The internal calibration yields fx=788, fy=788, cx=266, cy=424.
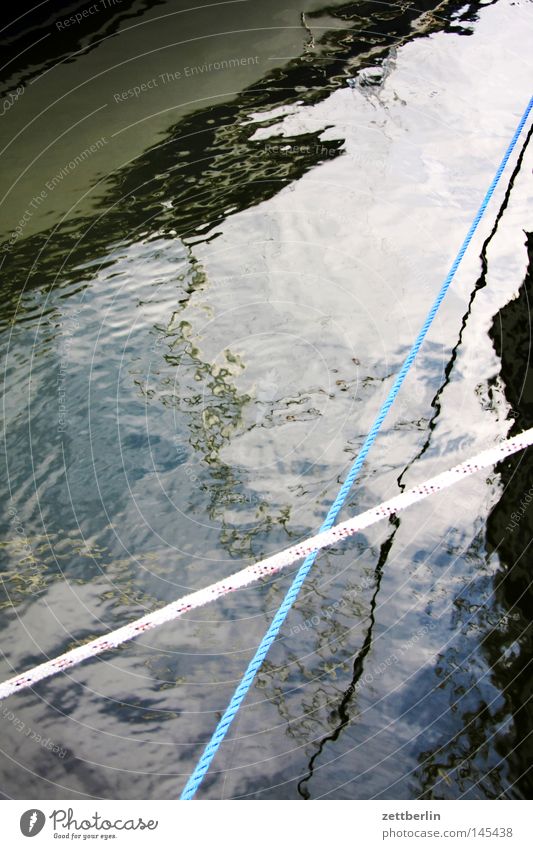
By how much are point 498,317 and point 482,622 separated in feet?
3.36

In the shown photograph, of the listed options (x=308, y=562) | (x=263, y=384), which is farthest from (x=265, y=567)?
(x=263, y=384)

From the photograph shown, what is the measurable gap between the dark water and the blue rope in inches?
1.3

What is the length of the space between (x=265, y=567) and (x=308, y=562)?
10cm

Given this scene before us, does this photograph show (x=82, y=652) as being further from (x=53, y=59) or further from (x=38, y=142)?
(x=53, y=59)

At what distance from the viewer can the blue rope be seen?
4.85 feet

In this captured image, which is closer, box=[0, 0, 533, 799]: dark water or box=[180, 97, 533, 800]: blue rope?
box=[180, 97, 533, 800]: blue rope

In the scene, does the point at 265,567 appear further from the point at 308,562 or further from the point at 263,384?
the point at 263,384

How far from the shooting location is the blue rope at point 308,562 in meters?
1.48

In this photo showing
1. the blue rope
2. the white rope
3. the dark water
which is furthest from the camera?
the white rope

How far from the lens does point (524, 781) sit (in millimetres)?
1489

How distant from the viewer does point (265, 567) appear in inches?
73.5

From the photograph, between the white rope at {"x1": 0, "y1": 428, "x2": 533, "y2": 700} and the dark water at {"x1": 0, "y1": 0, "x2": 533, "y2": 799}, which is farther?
the white rope at {"x1": 0, "y1": 428, "x2": 533, "y2": 700}

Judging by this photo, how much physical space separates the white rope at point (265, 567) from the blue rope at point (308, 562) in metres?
0.04

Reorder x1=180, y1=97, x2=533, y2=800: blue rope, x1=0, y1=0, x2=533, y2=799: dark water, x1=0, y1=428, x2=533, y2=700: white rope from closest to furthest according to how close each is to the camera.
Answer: x1=180, y1=97, x2=533, y2=800: blue rope → x1=0, y1=0, x2=533, y2=799: dark water → x1=0, y1=428, x2=533, y2=700: white rope
